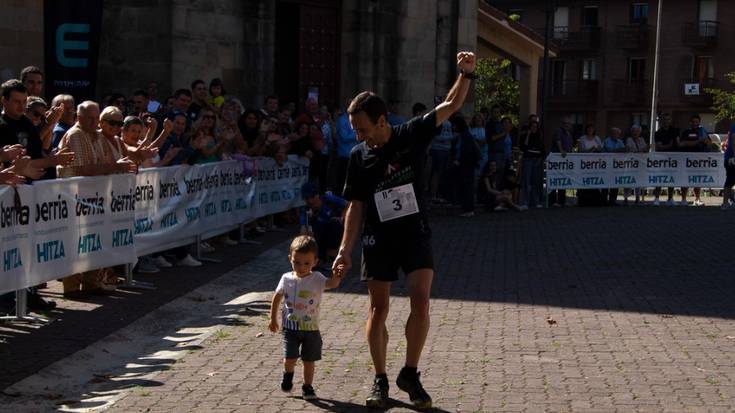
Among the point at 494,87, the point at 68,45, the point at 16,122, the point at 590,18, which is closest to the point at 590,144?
the point at 68,45

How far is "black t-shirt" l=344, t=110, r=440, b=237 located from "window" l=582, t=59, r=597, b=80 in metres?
70.8

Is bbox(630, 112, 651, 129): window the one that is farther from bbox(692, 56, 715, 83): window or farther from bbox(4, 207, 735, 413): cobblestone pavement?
bbox(4, 207, 735, 413): cobblestone pavement

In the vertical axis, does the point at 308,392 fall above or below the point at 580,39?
below

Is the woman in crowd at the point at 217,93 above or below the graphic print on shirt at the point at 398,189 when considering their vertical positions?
above

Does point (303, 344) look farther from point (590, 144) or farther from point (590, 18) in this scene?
point (590, 18)

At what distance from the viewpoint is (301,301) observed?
7.92 m

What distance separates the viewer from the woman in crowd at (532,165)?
25.4 m

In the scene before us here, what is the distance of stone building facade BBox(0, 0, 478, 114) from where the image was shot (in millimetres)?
21000

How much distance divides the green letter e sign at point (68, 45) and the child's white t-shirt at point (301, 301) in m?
6.41

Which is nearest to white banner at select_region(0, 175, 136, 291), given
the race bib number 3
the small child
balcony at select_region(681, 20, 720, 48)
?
the small child

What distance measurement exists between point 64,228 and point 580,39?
67.4m

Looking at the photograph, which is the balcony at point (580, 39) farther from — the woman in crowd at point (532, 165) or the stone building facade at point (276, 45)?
the woman in crowd at point (532, 165)

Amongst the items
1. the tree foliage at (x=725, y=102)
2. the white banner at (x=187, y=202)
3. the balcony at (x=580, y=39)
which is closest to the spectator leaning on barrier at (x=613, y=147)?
the white banner at (x=187, y=202)

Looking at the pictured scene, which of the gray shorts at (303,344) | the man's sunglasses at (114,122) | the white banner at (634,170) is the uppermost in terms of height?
the man's sunglasses at (114,122)
